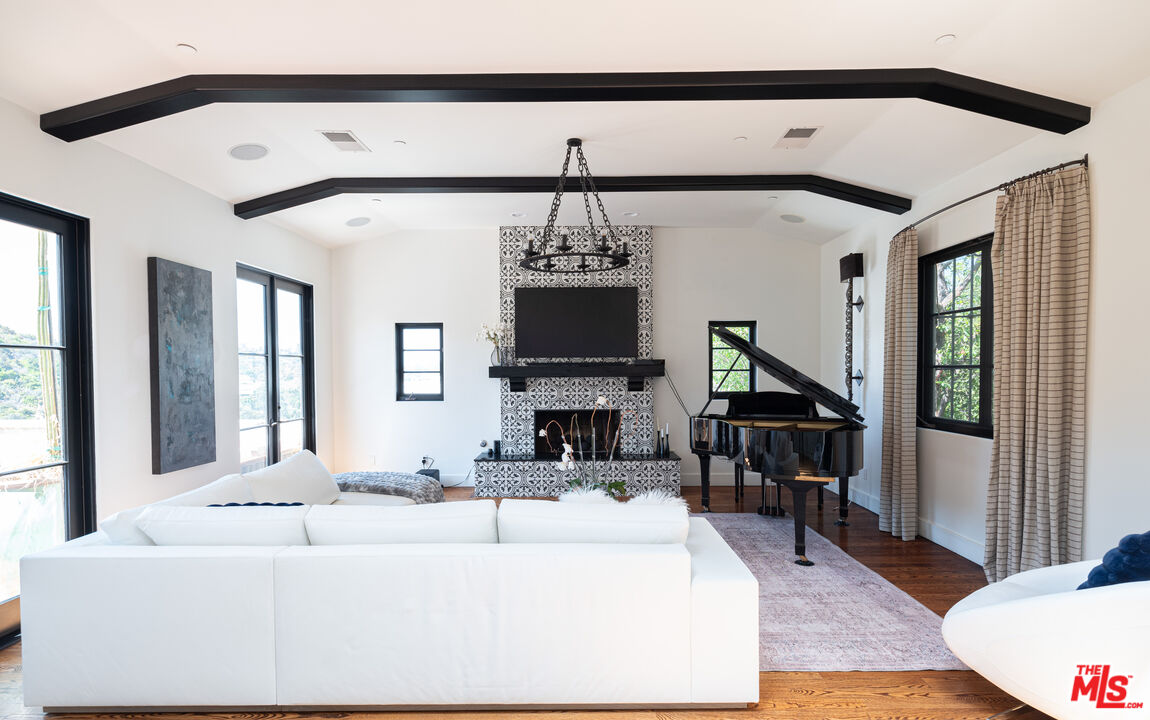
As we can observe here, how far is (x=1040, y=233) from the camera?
353cm

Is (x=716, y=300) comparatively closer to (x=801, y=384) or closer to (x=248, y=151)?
(x=801, y=384)

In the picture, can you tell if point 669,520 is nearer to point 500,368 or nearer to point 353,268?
point 500,368

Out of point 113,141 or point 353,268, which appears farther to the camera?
point 353,268

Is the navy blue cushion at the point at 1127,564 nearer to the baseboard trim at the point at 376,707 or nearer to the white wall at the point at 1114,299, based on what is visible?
the white wall at the point at 1114,299

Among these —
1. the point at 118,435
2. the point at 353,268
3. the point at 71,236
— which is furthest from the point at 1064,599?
the point at 353,268

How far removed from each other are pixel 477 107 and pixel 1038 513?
4.13m

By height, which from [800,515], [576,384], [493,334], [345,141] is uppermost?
[345,141]

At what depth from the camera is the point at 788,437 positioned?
420cm

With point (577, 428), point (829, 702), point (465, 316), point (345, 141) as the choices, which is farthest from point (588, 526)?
point (465, 316)

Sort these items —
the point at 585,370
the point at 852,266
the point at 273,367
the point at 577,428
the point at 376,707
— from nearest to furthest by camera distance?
the point at 376,707 < the point at 273,367 < the point at 852,266 < the point at 585,370 < the point at 577,428

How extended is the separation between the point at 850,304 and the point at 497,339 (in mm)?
3838

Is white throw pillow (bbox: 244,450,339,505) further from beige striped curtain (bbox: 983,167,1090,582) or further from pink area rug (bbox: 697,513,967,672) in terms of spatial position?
beige striped curtain (bbox: 983,167,1090,582)

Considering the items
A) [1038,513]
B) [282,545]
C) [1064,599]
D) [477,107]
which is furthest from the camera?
[477,107]

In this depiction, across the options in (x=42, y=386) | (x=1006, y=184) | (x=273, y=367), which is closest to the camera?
(x=42, y=386)
